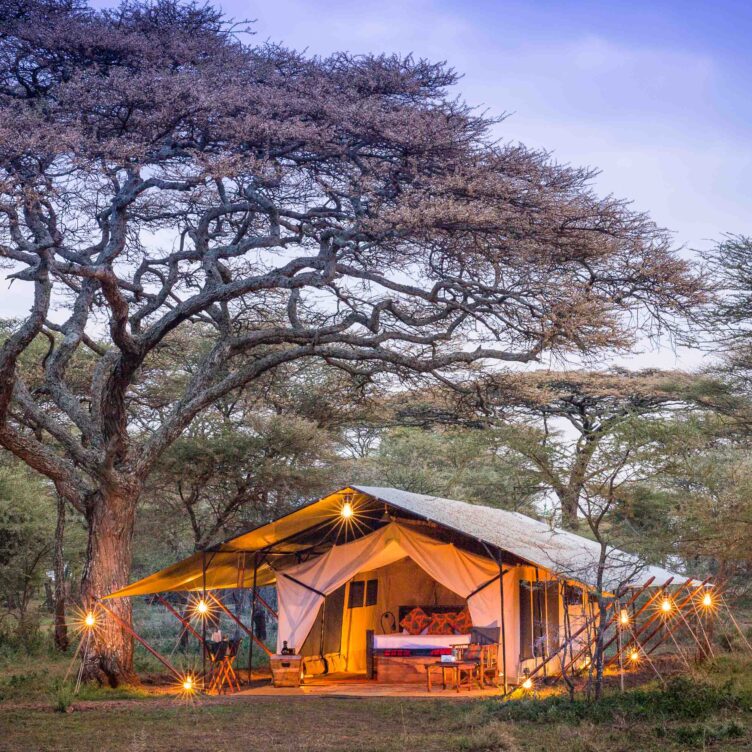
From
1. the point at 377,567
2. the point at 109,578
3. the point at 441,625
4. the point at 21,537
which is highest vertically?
the point at 21,537

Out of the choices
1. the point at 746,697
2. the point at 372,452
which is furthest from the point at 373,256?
the point at 372,452

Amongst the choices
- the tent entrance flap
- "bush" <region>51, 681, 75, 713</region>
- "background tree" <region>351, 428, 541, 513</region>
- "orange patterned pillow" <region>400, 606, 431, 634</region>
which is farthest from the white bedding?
"background tree" <region>351, 428, 541, 513</region>

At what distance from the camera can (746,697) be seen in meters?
8.23

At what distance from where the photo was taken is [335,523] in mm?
12508

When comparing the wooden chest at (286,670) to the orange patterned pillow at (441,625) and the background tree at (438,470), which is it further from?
the background tree at (438,470)

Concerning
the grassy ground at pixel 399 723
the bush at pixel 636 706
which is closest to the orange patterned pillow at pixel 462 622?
the grassy ground at pixel 399 723

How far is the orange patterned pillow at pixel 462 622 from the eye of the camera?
44.2 ft

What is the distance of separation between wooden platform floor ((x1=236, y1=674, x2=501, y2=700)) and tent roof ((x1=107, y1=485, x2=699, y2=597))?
1.31 metres

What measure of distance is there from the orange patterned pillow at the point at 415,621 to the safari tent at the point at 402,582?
15 mm

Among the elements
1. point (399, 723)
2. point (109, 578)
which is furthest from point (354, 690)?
point (109, 578)

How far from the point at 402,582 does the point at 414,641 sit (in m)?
1.77

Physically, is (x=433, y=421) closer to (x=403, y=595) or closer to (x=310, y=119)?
(x=403, y=595)

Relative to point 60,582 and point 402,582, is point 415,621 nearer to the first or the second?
point 402,582

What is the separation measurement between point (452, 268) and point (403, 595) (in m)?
4.82
